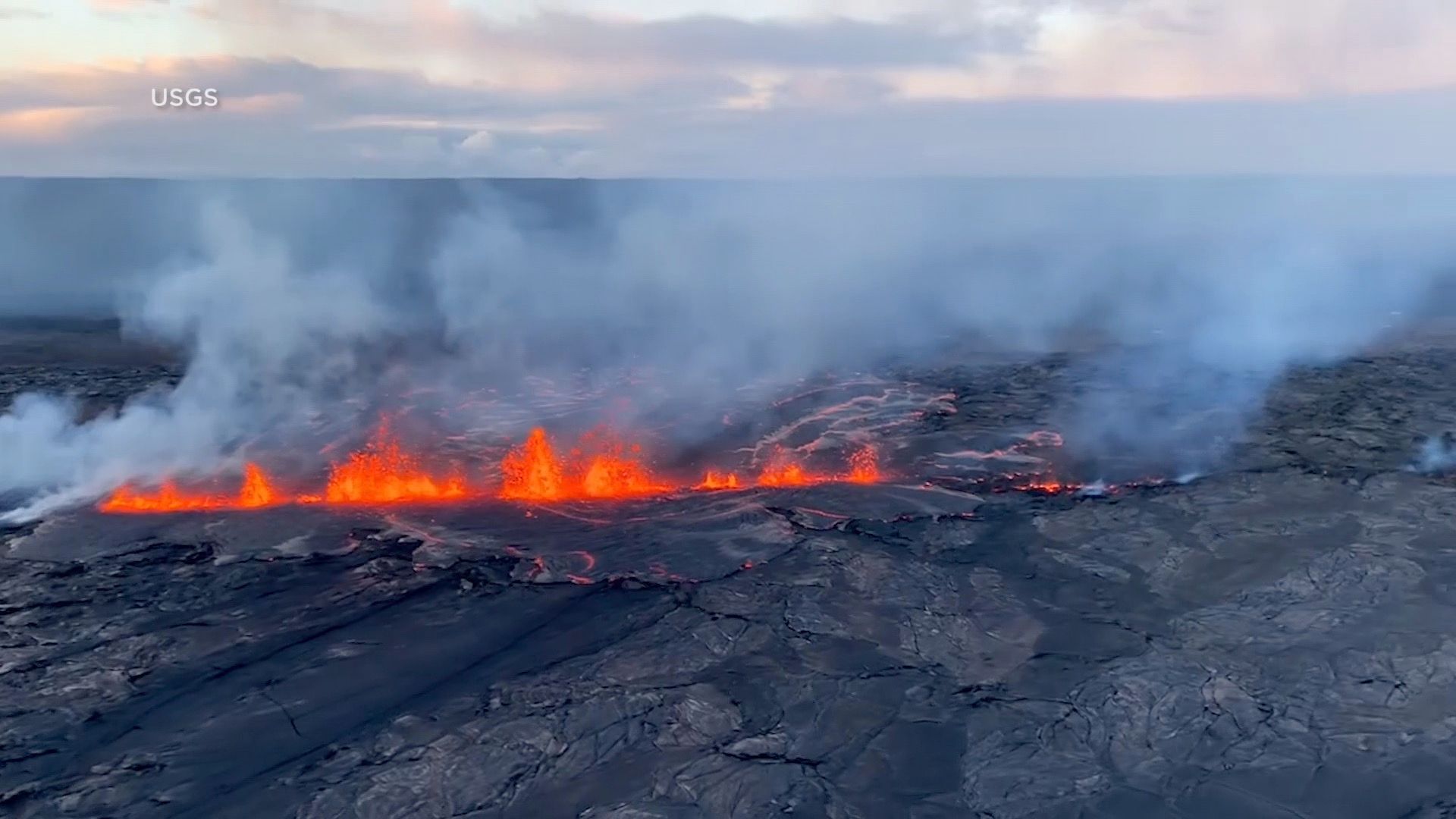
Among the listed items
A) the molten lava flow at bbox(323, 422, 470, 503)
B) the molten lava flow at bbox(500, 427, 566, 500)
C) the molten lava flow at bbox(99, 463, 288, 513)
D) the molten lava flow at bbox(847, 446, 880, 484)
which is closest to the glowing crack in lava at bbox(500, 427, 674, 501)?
the molten lava flow at bbox(500, 427, 566, 500)

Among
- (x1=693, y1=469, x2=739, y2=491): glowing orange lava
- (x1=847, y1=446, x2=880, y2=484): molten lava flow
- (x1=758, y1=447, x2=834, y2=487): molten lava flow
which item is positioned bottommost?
(x1=693, y1=469, x2=739, y2=491): glowing orange lava

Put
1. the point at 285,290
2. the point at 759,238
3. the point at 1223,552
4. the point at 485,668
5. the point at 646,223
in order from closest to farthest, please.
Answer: the point at 485,668 → the point at 1223,552 → the point at 285,290 → the point at 759,238 → the point at 646,223

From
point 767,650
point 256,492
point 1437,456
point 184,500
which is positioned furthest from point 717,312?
point 767,650

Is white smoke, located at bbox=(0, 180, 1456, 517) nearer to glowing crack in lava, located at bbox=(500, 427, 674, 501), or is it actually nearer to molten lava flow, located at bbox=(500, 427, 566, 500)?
glowing crack in lava, located at bbox=(500, 427, 674, 501)

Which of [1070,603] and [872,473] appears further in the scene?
[872,473]

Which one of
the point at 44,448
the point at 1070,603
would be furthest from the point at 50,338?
the point at 1070,603

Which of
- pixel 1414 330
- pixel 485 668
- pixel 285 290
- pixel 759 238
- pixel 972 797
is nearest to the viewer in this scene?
pixel 972 797

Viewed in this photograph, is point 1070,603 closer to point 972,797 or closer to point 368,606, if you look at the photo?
point 972,797
